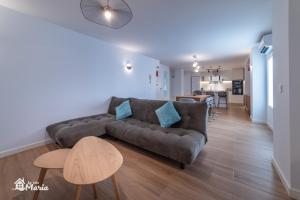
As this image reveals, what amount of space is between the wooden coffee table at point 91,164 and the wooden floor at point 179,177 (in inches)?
16.1

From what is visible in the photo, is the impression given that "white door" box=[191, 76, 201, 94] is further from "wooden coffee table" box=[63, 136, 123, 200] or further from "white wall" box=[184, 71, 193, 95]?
"wooden coffee table" box=[63, 136, 123, 200]

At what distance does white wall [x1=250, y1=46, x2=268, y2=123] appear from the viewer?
407cm

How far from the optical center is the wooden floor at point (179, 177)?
4.81 ft

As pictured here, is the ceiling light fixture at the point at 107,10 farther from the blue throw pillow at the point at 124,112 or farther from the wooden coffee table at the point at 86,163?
the blue throw pillow at the point at 124,112

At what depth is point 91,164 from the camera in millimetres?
1154

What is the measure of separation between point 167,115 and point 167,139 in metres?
0.63

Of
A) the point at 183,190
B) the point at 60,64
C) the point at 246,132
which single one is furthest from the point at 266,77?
the point at 60,64

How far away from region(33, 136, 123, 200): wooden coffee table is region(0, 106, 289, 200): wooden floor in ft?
1.05

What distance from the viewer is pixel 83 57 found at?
338 cm

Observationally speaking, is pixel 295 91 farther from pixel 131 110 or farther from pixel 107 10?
pixel 131 110

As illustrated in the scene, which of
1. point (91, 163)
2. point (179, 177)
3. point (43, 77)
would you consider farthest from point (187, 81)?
point (91, 163)

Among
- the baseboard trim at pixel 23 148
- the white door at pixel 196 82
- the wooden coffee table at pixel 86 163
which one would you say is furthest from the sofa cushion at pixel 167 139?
the white door at pixel 196 82

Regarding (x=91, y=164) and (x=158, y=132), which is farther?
(x=158, y=132)

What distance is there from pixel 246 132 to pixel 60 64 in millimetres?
4529
